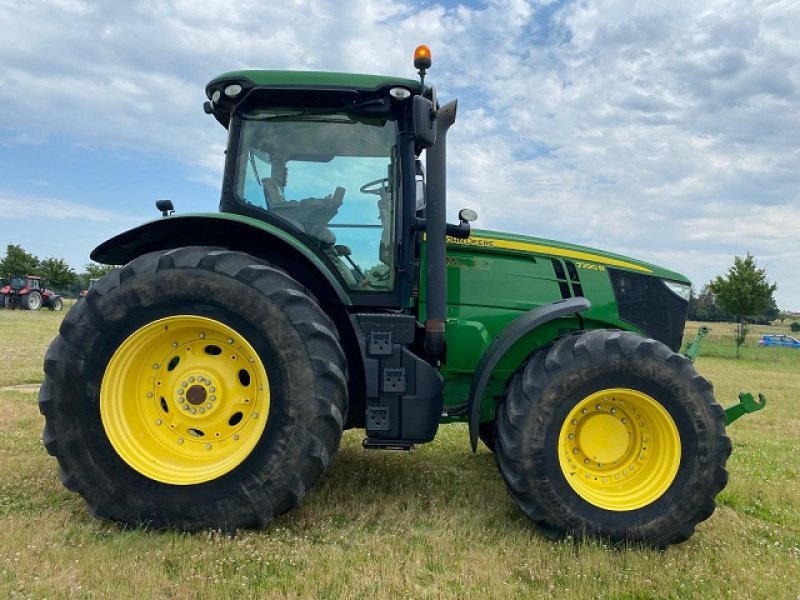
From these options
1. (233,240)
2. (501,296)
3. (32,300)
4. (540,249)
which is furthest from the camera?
(32,300)

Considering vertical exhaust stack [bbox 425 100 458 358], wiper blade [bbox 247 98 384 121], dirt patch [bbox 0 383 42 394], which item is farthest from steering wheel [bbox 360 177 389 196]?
dirt patch [bbox 0 383 42 394]

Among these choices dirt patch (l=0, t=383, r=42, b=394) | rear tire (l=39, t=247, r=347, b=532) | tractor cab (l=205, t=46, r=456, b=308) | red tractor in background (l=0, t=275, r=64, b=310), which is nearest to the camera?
rear tire (l=39, t=247, r=347, b=532)

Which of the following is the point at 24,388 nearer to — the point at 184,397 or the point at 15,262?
the point at 184,397

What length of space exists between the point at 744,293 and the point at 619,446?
2505cm

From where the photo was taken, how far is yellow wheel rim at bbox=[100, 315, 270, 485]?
3336 millimetres

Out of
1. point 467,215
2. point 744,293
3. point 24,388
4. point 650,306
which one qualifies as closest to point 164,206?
point 467,215

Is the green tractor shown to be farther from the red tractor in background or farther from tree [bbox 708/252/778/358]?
the red tractor in background

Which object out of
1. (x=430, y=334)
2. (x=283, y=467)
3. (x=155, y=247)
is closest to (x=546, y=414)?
(x=430, y=334)

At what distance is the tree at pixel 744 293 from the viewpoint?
25.0 m

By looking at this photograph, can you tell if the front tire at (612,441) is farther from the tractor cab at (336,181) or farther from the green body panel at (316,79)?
the green body panel at (316,79)

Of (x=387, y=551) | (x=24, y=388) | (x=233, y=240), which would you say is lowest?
(x=387, y=551)

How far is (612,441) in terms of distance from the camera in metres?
3.54

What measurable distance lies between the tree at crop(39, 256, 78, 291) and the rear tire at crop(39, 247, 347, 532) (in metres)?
45.5

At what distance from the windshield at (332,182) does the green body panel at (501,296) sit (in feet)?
1.50
